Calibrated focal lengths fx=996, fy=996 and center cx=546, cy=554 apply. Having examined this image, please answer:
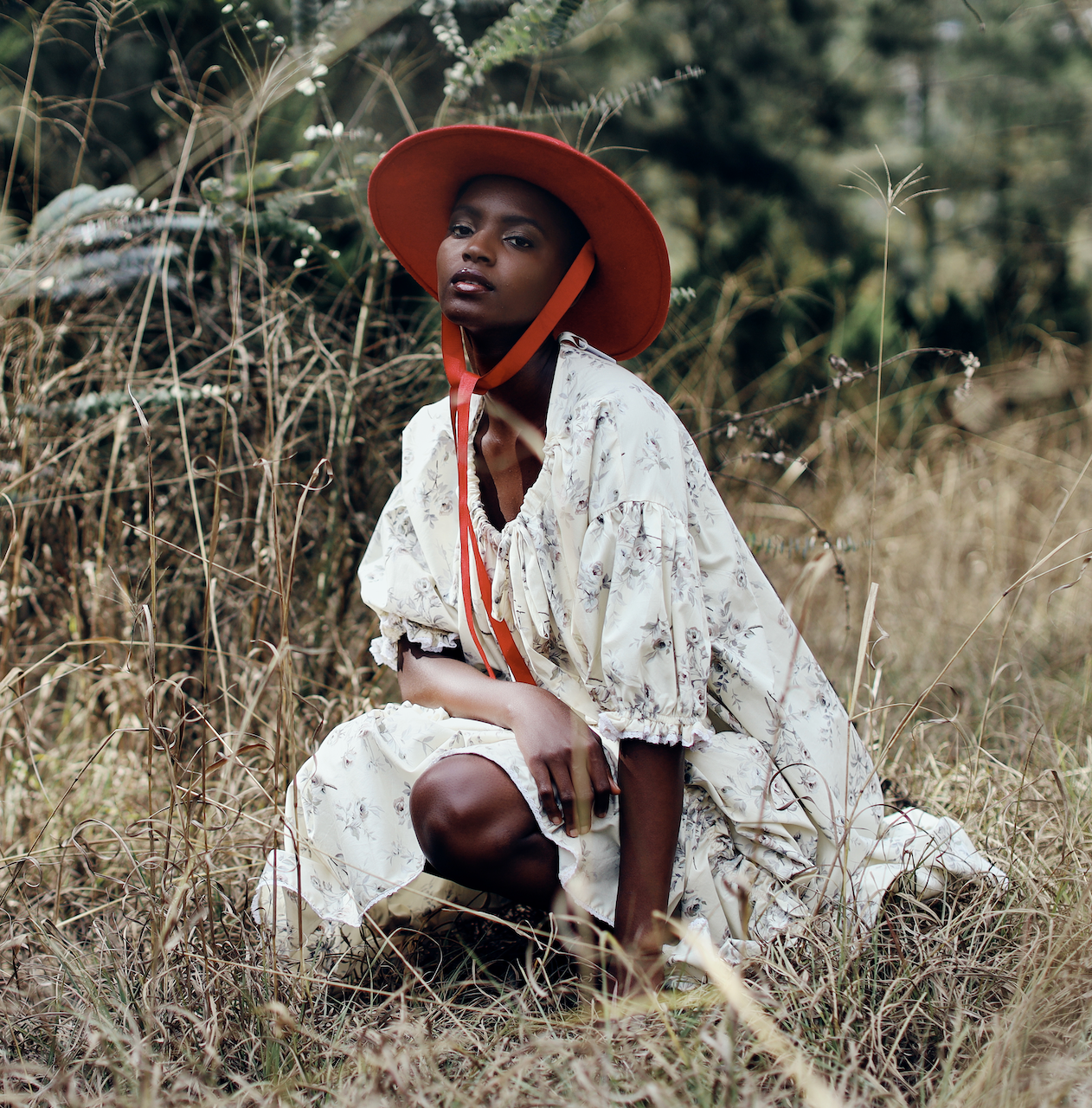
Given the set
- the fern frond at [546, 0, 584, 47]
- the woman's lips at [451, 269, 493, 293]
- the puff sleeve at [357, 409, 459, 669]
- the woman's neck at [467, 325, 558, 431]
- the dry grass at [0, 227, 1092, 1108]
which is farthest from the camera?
the fern frond at [546, 0, 584, 47]

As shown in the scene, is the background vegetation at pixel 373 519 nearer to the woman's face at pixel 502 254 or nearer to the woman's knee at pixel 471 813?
the woman's knee at pixel 471 813

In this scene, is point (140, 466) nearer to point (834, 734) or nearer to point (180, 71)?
point (180, 71)

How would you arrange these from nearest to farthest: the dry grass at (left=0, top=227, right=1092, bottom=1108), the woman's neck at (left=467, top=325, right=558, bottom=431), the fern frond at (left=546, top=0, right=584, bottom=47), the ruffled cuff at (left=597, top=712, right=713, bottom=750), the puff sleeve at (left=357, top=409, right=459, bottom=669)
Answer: the dry grass at (left=0, top=227, right=1092, bottom=1108)
the ruffled cuff at (left=597, top=712, right=713, bottom=750)
the woman's neck at (left=467, top=325, right=558, bottom=431)
the puff sleeve at (left=357, top=409, right=459, bottom=669)
the fern frond at (left=546, top=0, right=584, bottom=47)

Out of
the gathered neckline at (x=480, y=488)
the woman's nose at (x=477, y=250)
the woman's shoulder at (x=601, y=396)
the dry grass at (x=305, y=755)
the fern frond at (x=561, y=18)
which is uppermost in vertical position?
the fern frond at (x=561, y=18)

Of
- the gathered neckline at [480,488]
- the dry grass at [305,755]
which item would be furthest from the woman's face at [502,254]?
the dry grass at [305,755]

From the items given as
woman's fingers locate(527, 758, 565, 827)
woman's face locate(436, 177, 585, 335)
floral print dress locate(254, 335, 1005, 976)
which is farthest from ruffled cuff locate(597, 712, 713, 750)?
woman's face locate(436, 177, 585, 335)

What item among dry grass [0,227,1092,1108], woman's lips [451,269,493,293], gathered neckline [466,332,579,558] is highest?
woman's lips [451,269,493,293]

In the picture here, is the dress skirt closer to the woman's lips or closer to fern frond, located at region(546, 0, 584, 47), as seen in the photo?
the woman's lips

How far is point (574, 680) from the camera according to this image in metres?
1.59

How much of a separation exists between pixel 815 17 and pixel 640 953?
197 inches

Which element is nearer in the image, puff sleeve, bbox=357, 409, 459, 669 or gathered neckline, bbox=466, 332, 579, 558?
gathered neckline, bbox=466, 332, 579, 558

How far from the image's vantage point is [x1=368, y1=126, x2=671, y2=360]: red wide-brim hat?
149cm

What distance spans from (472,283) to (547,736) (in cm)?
68

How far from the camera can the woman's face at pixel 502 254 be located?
1498mm
